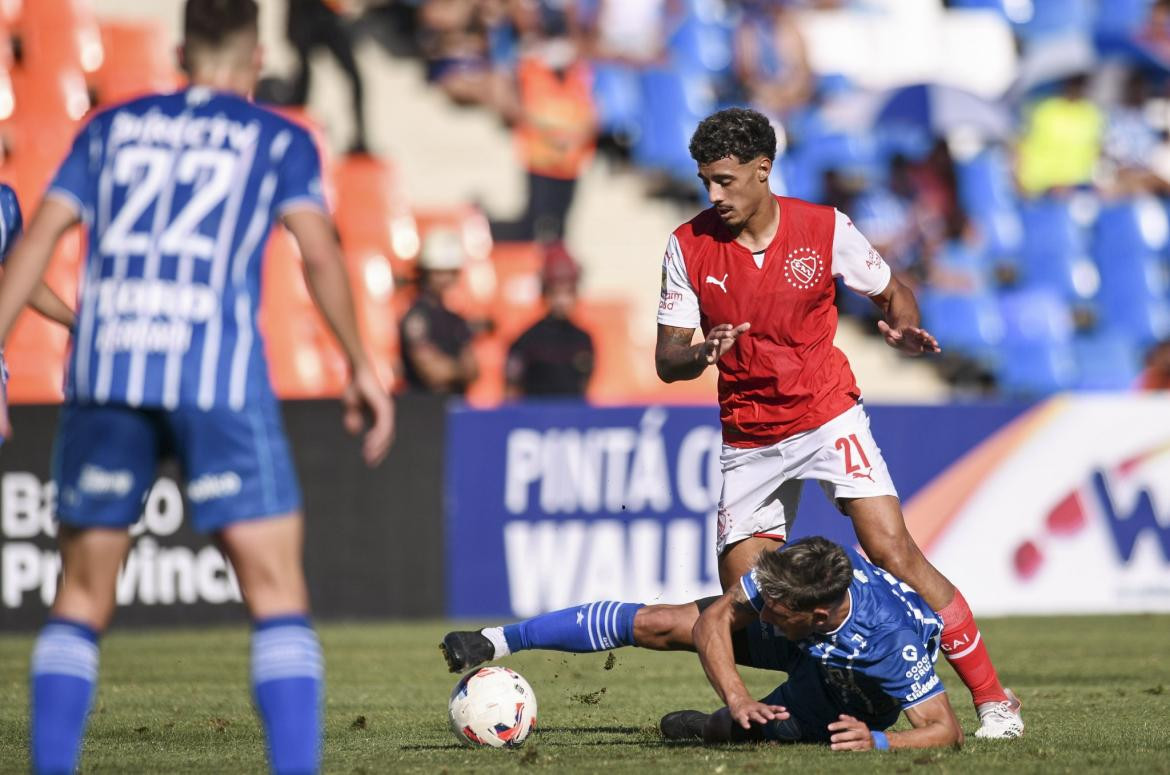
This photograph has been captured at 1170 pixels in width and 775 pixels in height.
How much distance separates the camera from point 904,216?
18.5 metres

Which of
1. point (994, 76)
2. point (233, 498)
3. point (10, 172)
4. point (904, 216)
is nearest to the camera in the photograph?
point (233, 498)

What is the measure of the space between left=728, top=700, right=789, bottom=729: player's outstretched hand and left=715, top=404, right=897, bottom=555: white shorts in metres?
1.22

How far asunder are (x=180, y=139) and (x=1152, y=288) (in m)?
16.5

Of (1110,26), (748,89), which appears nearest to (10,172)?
(748,89)

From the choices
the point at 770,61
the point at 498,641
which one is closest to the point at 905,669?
the point at 498,641

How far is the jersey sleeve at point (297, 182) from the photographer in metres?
4.61

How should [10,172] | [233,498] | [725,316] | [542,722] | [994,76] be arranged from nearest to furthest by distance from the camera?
[233,498]
[725,316]
[542,722]
[10,172]
[994,76]

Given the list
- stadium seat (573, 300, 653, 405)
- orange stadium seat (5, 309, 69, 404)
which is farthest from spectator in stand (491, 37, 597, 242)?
orange stadium seat (5, 309, 69, 404)

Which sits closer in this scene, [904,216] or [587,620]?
[587,620]

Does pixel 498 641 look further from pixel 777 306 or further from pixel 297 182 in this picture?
pixel 297 182

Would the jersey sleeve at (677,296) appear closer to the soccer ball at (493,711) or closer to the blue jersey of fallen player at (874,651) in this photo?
the blue jersey of fallen player at (874,651)

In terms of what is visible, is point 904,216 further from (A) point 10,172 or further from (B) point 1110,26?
(A) point 10,172

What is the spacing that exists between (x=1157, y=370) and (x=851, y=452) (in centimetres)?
1242

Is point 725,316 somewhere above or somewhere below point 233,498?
above
